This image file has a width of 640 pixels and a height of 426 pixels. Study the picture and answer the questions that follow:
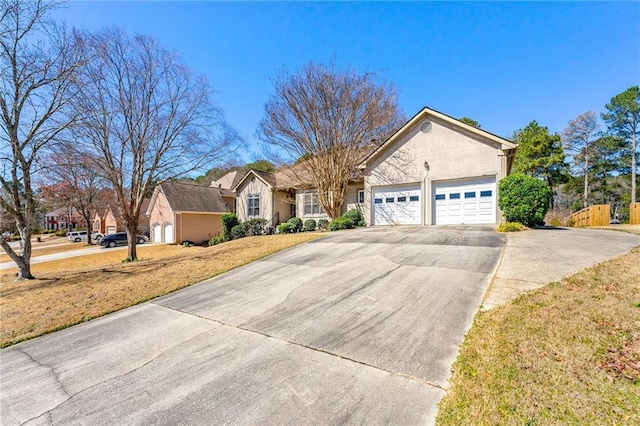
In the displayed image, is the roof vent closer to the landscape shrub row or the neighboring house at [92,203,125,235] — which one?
the landscape shrub row

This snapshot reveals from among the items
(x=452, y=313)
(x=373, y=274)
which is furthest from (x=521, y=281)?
(x=373, y=274)

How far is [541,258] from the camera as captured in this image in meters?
6.71

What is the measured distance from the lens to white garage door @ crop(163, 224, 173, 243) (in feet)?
93.5

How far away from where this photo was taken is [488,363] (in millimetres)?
3010

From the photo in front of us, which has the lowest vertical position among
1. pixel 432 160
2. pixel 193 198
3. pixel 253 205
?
pixel 253 205

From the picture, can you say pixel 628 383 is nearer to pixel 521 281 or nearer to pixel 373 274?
pixel 521 281

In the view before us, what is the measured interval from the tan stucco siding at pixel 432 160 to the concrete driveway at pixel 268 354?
826 cm

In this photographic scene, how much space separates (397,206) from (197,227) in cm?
2281

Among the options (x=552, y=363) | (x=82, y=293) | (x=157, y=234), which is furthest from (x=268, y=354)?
(x=157, y=234)

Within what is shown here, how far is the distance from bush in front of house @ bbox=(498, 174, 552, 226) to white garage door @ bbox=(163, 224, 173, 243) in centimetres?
2920

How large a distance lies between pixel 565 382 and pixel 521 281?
10.5 feet

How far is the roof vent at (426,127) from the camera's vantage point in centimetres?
1490

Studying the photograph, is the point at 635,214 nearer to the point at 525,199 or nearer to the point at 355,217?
the point at 525,199

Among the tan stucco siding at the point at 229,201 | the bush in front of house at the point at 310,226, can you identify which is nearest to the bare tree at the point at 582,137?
the bush in front of house at the point at 310,226
